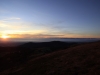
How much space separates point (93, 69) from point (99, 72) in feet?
3.73

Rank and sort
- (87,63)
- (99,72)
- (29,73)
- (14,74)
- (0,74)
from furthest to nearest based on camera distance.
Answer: (0,74), (14,74), (29,73), (87,63), (99,72)

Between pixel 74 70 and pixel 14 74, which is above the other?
pixel 74 70

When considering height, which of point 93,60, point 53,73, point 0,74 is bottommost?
point 0,74

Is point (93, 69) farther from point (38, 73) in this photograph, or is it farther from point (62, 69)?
point (38, 73)

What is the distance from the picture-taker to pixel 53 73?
64.1ft

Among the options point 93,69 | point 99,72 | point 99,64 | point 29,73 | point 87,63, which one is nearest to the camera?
point 99,72

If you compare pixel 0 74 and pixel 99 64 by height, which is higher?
pixel 99 64

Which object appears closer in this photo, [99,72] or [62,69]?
[99,72]

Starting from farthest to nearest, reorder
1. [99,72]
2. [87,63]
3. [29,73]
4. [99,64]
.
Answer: [29,73], [87,63], [99,64], [99,72]

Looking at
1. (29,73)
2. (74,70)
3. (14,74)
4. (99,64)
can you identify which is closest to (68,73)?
(74,70)

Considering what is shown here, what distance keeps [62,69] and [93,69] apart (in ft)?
13.5

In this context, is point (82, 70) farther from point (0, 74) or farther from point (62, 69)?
point (0, 74)

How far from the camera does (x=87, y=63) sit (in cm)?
2064

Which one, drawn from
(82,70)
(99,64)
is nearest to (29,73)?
(82,70)
